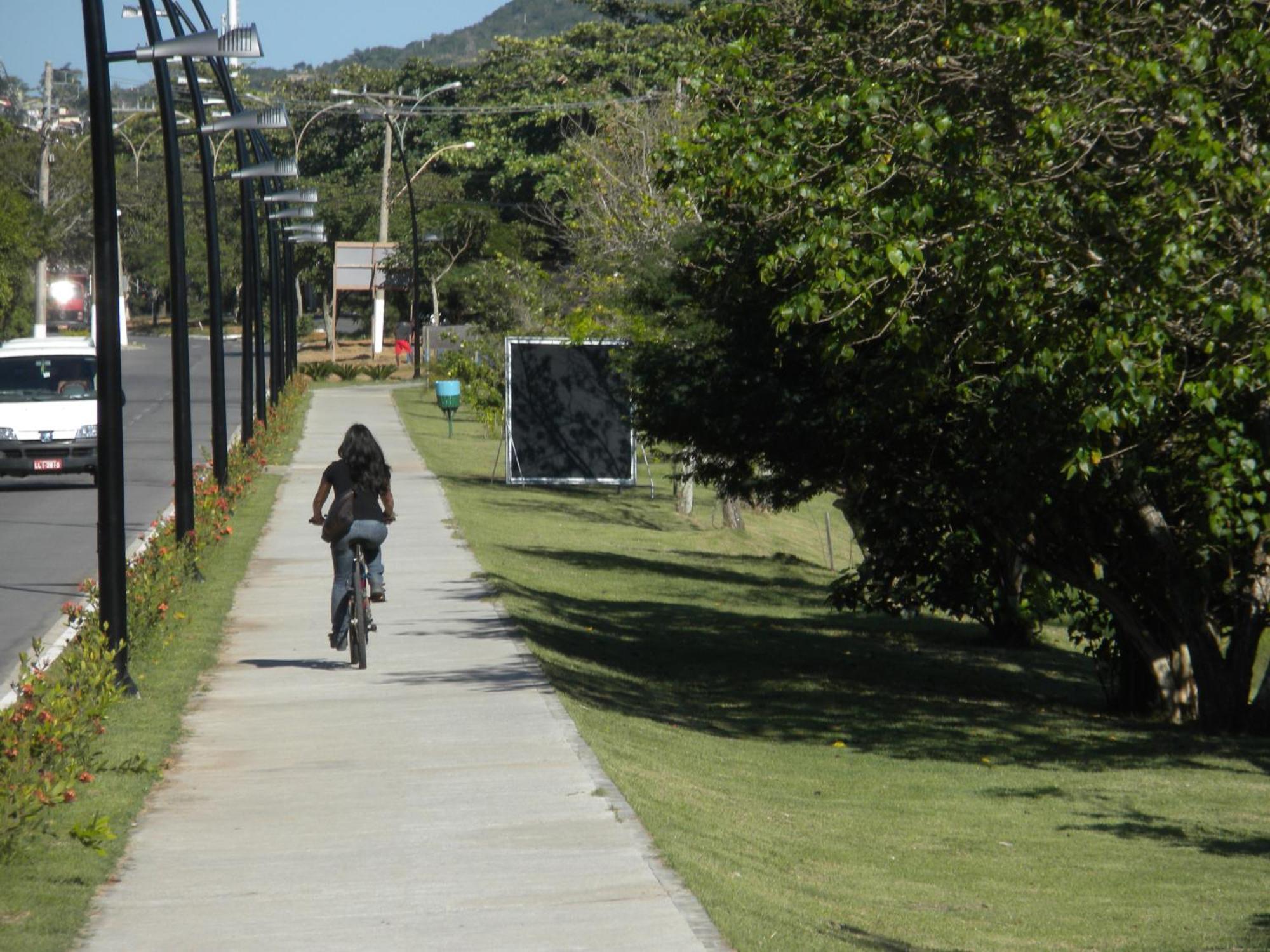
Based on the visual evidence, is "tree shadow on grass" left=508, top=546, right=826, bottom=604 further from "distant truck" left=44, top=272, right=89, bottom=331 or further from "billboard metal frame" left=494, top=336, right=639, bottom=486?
"distant truck" left=44, top=272, right=89, bottom=331

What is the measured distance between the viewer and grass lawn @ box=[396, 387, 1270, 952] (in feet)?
22.9

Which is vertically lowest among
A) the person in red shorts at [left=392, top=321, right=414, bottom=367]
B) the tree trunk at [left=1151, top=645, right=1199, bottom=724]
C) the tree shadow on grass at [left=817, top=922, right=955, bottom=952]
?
the tree trunk at [left=1151, top=645, right=1199, bottom=724]

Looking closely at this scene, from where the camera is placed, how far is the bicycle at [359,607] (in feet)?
37.6

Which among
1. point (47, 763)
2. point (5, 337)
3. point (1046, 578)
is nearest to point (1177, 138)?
point (47, 763)

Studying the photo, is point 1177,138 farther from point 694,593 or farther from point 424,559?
point 694,593

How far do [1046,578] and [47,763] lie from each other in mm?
10824

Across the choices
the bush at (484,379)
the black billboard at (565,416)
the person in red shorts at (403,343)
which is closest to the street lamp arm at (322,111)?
the bush at (484,379)

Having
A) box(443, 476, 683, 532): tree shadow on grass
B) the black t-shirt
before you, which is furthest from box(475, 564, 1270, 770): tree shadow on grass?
box(443, 476, 683, 532): tree shadow on grass

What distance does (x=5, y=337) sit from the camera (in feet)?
211

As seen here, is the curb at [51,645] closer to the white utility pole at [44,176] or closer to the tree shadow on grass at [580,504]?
the tree shadow on grass at [580,504]

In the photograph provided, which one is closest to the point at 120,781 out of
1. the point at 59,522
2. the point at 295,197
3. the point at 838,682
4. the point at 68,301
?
the point at 838,682

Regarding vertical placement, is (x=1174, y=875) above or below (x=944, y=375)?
below

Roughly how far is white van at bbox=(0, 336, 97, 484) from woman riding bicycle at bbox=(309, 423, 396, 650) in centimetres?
1401

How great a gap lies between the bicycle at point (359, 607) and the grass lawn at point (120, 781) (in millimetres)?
1047
